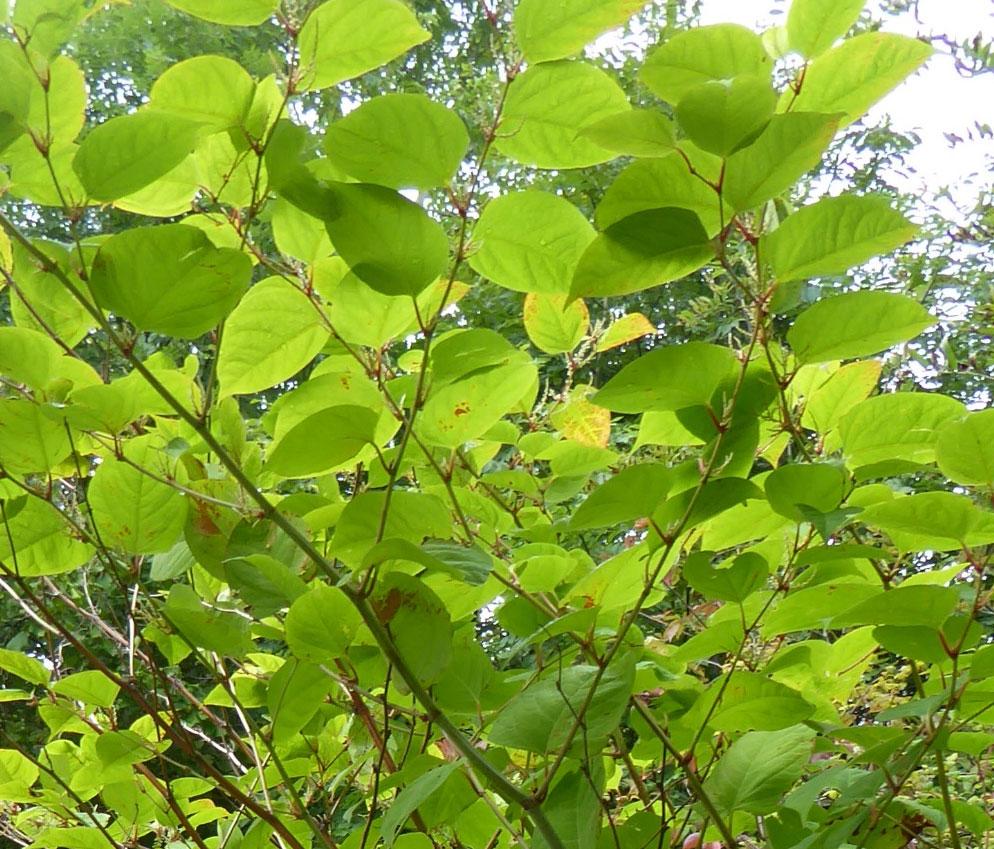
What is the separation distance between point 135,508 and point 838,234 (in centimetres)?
35

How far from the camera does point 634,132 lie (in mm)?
369

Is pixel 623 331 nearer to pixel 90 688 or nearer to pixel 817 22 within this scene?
pixel 817 22

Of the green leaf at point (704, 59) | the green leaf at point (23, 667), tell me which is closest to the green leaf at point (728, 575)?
the green leaf at point (704, 59)

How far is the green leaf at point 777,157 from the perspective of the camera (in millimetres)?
349

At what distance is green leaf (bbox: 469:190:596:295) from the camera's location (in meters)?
0.44

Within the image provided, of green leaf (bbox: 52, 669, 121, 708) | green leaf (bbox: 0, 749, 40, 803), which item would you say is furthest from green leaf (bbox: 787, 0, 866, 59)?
green leaf (bbox: 0, 749, 40, 803)

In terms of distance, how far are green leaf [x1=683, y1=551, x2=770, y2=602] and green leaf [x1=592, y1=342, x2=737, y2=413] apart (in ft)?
0.30

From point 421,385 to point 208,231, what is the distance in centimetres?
17

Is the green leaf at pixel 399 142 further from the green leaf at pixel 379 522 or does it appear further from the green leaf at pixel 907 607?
the green leaf at pixel 907 607

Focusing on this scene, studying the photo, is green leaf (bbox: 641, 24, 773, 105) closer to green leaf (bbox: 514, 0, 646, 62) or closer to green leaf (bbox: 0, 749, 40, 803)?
green leaf (bbox: 514, 0, 646, 62)

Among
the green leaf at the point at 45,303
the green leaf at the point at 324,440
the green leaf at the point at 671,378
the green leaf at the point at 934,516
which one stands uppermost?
the green leaf at the point at 45,303

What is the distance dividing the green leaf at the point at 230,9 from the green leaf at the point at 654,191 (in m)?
0.16

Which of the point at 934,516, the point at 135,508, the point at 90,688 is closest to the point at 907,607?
the point at 934,516

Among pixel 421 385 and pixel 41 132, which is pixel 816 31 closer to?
pixel 421 385
